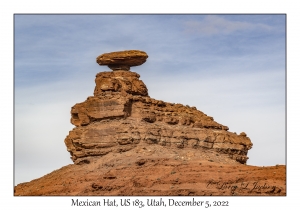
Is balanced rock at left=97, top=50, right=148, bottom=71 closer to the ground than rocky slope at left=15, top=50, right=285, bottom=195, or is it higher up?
higher up

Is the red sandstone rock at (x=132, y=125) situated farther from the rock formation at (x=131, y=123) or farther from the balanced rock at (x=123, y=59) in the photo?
the balanced rock at (x=123, y=59)

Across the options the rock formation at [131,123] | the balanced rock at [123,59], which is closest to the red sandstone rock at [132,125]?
the rock formation at [131,123]

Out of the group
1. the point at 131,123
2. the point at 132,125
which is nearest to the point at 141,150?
the point at 132,125

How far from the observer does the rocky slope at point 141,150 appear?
66438mm

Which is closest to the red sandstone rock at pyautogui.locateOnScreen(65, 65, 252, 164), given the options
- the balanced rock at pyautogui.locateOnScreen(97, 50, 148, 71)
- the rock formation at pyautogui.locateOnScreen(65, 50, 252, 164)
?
the rock formation at pyautogui.locateOnScreen(65, 50, 252, 164)

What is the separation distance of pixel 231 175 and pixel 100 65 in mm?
16497

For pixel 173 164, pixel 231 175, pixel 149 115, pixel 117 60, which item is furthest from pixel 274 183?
pixel 117 60

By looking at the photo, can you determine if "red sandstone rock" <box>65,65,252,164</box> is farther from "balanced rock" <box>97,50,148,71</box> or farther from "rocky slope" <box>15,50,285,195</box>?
"balanced rock" <box>97,50,148,71</box>

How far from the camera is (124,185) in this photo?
219ft

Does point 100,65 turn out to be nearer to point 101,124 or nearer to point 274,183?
point 101,124

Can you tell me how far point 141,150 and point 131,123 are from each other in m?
2.68

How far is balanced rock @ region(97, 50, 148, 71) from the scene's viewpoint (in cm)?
7550
